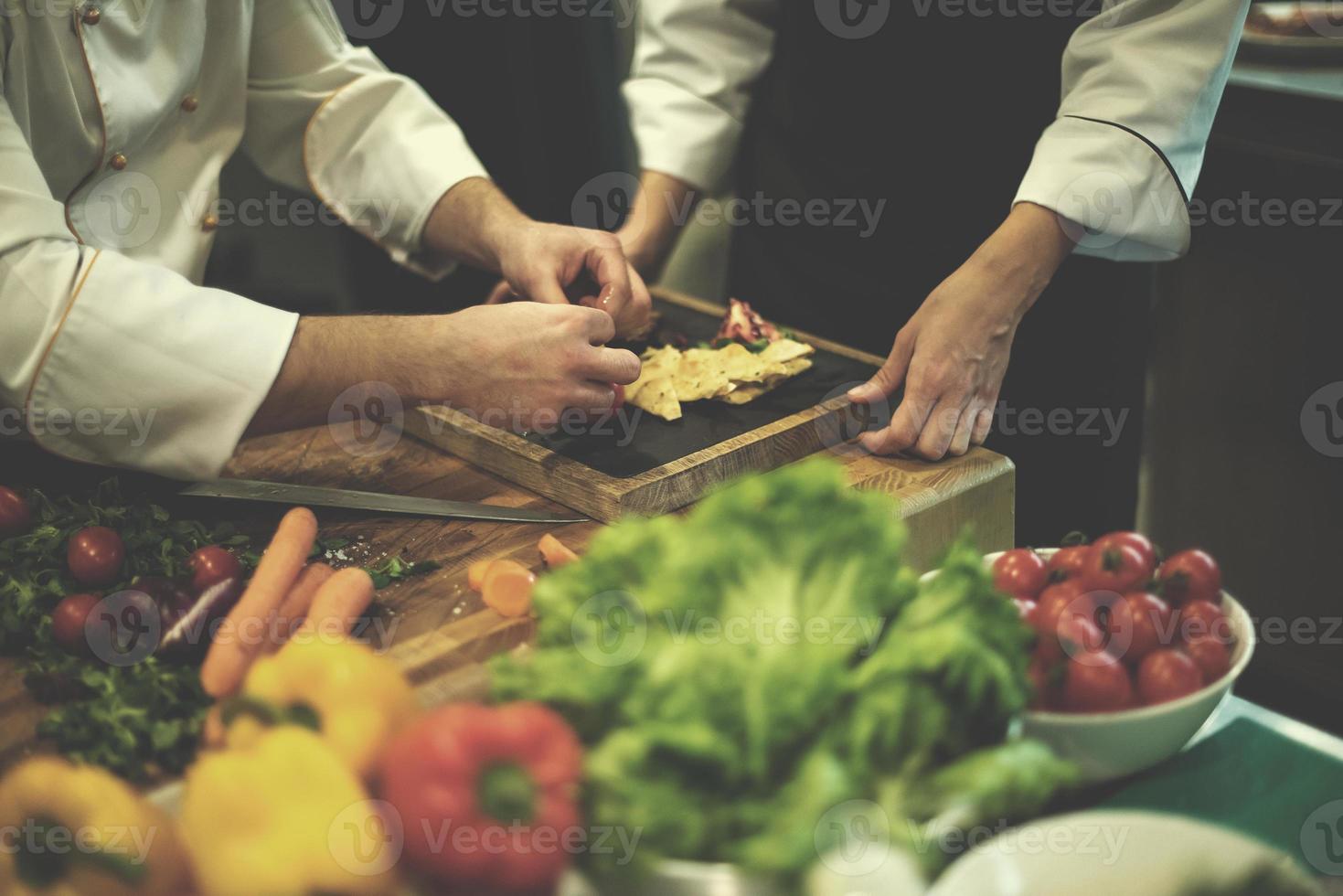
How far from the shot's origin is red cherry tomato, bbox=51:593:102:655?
1.33m

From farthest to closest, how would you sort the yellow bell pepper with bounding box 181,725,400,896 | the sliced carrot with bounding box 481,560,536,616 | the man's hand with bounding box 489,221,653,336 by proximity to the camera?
1. the man's hand with bounding box 489,221,653,336
2. the sliced carrot with bounding box 481,560,536,616
3. the yellow bell pepper with bounding box 181,725,400,896

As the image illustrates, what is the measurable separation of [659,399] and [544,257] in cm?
34

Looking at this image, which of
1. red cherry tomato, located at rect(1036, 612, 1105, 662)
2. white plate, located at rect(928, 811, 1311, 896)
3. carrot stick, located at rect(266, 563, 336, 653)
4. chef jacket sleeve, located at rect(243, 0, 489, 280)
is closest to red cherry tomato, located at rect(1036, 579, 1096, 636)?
red cherry tomato, located at rect(1036, 612, 1105, 662)

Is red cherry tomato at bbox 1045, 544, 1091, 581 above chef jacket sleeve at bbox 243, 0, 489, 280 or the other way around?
the other way around

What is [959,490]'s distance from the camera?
167 centimetres

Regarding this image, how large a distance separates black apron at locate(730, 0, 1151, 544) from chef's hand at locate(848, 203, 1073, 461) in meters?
0.33

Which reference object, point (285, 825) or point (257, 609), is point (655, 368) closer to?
point (257, 609)

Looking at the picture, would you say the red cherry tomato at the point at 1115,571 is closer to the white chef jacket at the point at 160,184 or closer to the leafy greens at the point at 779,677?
the leafy greens at the point at 779,677

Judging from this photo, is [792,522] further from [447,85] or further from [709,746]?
[447,85]

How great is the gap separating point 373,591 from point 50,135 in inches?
33.0

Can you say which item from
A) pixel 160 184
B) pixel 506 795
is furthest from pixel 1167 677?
pixel 160 184

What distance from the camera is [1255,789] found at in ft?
3.76

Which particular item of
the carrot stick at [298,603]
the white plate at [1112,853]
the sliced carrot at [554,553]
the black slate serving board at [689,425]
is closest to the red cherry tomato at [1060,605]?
the white plate at [1112,853]

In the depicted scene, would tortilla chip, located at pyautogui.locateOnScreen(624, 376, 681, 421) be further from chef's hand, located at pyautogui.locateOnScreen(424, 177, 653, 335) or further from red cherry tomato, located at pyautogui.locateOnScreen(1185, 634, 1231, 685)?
red cherry tomato, located at pyautogui.locateOnScreen(1185, 634, 1231, 685)
